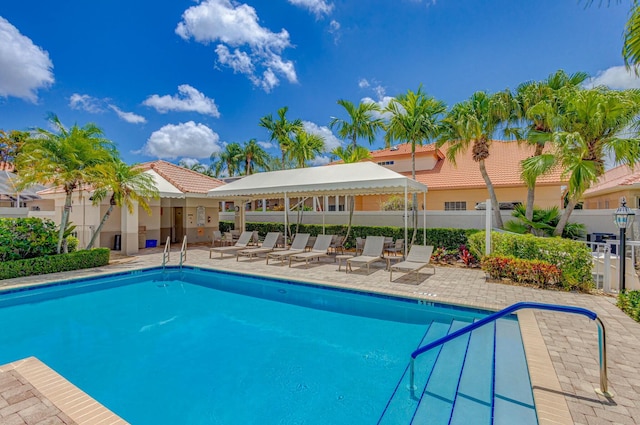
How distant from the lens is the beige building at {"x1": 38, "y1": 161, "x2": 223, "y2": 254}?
55.5 ft

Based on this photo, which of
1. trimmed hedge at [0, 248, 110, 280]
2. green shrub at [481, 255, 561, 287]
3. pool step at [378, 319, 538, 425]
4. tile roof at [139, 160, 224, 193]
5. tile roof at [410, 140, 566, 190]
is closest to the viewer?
pool step at [378, 319, 538, 425]

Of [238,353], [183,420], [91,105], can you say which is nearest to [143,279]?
[238,353]

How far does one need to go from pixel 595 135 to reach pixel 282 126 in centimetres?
1919

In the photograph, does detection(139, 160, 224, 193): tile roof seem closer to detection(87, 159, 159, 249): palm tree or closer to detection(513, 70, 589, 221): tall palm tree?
detection(87, 159, 159, 249): palm tree

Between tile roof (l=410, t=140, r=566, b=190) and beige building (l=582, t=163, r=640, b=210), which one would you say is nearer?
beige building (l=582, t=163, r=640, b=210)

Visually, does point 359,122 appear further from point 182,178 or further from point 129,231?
point 129,231

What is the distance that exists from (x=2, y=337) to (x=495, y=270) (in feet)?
41.7

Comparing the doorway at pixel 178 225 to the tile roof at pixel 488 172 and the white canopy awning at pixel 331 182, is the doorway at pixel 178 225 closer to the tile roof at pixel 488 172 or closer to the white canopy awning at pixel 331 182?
Result: the white canopy awning at pixel 331 182

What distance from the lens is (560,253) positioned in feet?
29.2

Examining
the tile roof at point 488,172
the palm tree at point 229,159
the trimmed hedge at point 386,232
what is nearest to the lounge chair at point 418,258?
the trimmed hedge at point 386,232

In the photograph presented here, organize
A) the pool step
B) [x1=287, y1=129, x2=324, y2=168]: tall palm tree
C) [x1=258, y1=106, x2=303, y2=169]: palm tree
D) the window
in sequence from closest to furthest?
1. the pool step
2. the window
3. [x1=287, y1=129, x2=324, y2=168]: tall palm tree
4. [x1=258, y1=106, x2=303, y2=169]: palm tree

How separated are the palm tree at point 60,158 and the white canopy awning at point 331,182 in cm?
601

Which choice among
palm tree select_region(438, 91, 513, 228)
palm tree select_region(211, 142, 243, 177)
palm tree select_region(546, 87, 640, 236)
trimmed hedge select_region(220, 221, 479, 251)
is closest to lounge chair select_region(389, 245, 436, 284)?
trimmed hedge select_region(220, 221, 479, 251)

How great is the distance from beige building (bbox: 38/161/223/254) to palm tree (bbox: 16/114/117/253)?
3.62m
